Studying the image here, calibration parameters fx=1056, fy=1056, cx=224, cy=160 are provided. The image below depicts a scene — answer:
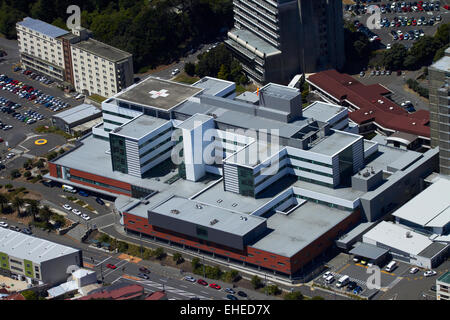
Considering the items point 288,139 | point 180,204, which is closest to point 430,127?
point 288,139

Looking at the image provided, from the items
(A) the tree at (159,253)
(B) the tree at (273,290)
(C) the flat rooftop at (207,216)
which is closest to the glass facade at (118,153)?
(C) the flat rooftop at (207,216)

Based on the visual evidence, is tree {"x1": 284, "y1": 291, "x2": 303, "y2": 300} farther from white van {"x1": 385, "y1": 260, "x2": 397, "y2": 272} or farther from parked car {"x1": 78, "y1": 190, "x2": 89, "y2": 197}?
parked car {"x1": 78, "y1": 190, "x2": 89, "y2": 197}

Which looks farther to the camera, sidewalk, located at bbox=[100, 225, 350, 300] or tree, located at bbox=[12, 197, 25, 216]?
tree, located at bbox=[12, 197, 25, 216]

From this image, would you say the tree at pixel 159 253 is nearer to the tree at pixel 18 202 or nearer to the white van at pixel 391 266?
the tree at pixel 18 202

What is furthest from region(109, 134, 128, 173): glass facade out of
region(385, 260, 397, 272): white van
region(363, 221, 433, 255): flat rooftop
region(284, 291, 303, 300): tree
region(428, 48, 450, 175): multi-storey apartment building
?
region(428, 48, 450, 175): multi-storey apartment building

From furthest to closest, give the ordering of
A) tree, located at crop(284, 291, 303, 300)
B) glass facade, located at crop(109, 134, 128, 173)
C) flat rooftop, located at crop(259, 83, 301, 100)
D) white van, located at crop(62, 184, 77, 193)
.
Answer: white van, located at crop(62, 184, 77, 193) < glass facade, located at crop(109, 134, 128, 173) < flat rooftop, located at crop(259, 83, 301, 100) < tree, located at crop(284, 291, 303, 300)
